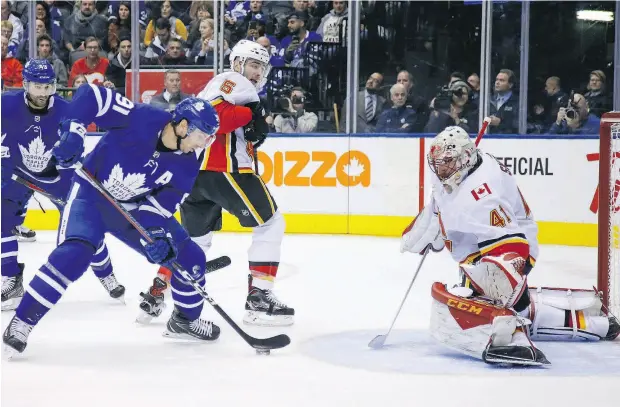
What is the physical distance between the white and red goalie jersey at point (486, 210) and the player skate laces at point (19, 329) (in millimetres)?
1387

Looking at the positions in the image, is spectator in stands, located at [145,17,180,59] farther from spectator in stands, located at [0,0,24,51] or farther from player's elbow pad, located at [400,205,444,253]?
player's elbow pad, located at [400,205,444,253]

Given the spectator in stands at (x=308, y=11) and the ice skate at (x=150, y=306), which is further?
the spectator in stands at (x=308, y=11)

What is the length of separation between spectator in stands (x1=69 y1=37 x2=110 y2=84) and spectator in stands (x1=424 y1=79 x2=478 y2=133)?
2612 millimetres

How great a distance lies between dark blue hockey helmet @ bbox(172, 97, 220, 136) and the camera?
3.19 m

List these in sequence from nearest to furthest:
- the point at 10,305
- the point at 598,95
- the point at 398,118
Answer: the point at 10,305, the point at 598,95, the point at 398,118

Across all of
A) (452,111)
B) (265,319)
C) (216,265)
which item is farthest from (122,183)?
(452,111)

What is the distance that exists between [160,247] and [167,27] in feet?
16.8

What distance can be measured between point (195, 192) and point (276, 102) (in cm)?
352

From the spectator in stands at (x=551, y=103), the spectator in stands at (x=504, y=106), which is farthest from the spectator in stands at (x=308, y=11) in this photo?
the spectator in stands at (x=551, y=103)

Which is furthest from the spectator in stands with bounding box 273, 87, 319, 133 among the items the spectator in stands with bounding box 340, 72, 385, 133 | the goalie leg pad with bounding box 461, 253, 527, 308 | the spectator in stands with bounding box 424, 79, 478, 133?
the goalie leg pad with bounding box 461, 253, 527, 308

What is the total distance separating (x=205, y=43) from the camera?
7844 millimetres

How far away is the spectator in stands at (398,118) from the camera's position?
24.6 feet

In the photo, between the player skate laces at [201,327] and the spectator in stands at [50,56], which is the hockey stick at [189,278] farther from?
the spectator in stands at [50,56]

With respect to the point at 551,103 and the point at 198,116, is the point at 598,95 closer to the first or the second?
the point at 551,103
